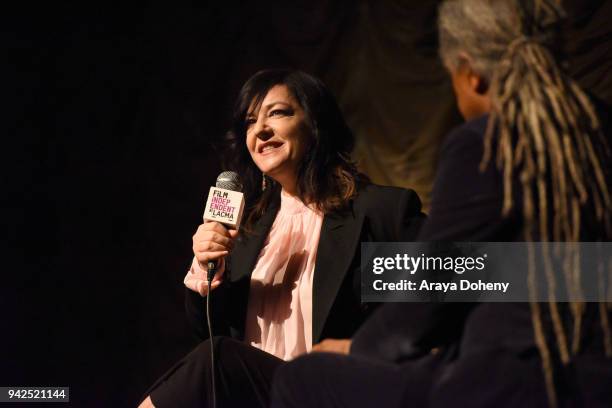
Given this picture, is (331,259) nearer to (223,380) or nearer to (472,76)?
(223,380)

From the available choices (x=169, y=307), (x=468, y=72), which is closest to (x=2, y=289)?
(x=169, y=307)

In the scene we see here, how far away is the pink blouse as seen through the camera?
2061 mm

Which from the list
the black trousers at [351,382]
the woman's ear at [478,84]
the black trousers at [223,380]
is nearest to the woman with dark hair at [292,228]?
the black trousers at [223,380]

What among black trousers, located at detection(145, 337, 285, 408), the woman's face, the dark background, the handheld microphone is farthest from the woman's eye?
the dark background

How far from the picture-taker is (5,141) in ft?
10.4

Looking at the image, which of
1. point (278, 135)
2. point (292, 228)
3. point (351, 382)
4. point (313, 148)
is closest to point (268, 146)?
point (278, 135)

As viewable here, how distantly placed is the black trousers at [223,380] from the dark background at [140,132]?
1.64 meters

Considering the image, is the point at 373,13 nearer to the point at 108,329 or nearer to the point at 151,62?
the point at 151,62

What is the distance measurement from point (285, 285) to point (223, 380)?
1.58 feet

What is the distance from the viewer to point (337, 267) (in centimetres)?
204

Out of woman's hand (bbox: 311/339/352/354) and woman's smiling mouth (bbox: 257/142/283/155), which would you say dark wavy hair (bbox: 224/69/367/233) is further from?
woman's hand (bbox: 311/339/352/354)

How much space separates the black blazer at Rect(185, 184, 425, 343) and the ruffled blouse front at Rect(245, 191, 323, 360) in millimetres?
36

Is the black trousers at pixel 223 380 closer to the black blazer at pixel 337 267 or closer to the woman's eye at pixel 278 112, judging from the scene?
the black blazer at pixel 337 267

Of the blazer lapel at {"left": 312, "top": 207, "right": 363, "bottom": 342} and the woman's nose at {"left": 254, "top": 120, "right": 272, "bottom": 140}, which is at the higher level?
the woman's nose at {"left": 254, "top": 120, "right": 272, "bottom": 140}
